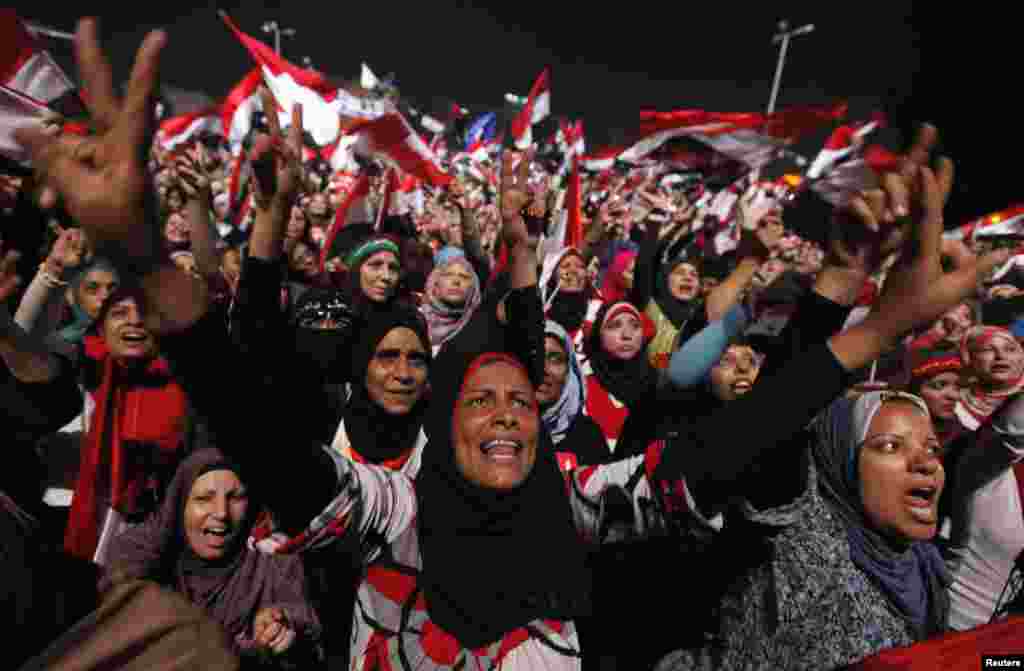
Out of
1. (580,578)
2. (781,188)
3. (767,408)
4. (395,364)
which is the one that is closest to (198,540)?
(395,364)

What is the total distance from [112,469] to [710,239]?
6709 mm

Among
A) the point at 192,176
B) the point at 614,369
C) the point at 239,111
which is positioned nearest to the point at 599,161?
the point at 239,111

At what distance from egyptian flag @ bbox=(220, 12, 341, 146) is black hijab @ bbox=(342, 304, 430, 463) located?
5.31 metres

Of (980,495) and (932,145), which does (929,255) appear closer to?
(932,145)

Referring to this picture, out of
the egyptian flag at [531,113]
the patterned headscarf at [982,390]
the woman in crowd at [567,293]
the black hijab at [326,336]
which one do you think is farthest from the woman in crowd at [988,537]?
the egyptian flag at [531,113]

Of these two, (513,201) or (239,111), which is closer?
(513,201)

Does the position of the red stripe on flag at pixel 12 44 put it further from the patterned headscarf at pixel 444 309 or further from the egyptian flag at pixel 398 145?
the egyptian flag at pixel 398 145

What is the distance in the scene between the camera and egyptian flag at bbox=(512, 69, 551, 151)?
7949 mm

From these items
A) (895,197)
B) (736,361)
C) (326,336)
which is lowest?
(736,361)

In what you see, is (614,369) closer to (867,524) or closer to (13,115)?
(867,524)

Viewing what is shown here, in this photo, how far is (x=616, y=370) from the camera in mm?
3537

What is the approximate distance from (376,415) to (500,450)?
92cm

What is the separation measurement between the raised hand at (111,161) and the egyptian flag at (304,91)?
6.37m

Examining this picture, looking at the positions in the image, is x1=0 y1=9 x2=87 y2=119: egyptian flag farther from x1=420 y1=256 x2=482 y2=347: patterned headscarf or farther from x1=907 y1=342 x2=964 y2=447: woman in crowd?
x1=907 y1=342 x2=964 y2=447: woman in crowd
